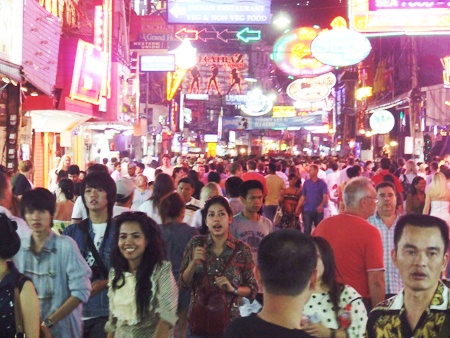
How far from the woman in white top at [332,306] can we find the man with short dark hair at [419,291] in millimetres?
755

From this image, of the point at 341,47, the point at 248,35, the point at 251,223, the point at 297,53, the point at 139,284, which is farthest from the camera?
the point at 297,53

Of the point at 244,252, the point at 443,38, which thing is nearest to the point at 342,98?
the point at 443,38

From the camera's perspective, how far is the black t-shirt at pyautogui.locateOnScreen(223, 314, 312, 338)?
297 cm

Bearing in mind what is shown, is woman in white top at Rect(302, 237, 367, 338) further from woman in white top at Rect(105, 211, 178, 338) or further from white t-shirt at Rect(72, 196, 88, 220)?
white t-shirt at Rect(72, 196, 88, 220)

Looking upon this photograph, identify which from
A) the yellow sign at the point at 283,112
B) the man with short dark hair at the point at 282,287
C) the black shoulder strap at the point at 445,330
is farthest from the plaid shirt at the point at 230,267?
the yellow sign at the point at 283,112

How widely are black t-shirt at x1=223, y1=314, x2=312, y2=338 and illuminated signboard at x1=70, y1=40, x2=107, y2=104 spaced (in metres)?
16.9

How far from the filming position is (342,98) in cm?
6203

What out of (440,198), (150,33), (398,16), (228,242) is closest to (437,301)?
(228,242)

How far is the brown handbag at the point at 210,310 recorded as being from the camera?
19.3 feet

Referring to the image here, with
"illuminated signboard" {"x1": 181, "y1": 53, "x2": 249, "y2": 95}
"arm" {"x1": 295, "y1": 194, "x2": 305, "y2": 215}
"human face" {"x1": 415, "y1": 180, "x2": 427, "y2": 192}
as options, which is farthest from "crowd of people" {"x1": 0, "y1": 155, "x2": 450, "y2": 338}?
"illuminated signboard" {"x1": 181, "y1": 53, "x2": 249, "y2": 95}

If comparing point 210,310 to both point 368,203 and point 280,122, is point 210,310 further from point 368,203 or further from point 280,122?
point 280,122

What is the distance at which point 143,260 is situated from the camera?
16.3 feet

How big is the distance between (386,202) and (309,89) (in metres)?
21.7

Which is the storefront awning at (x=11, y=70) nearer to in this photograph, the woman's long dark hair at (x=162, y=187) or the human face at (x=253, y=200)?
the woman's long dark hair at (x=162, y=187)
